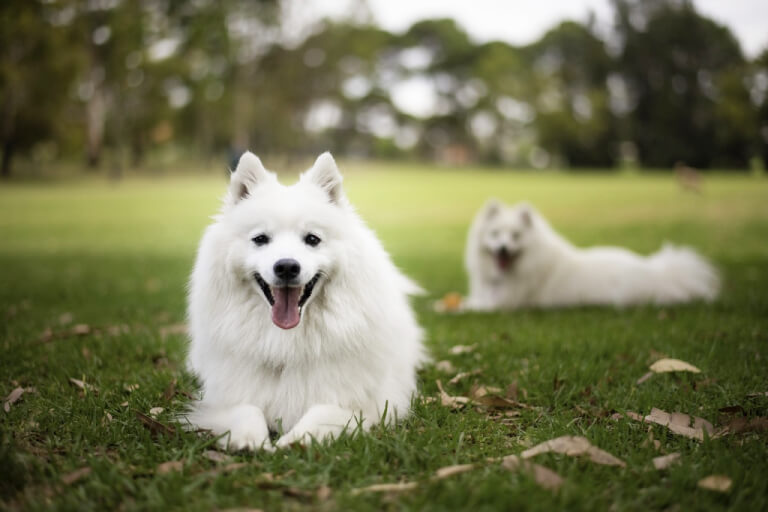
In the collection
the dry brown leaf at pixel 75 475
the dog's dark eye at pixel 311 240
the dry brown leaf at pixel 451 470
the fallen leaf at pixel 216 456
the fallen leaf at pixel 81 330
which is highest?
the dog's dark eye at pixel 311 240

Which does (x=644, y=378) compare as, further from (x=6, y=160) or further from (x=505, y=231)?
(x=6, y=160)

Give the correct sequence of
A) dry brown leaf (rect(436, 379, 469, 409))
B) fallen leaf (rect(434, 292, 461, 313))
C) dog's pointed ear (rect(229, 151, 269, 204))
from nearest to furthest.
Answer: dog's pointed ear (rect(229, 151, 269, 204)) < dry brown leaf (rect(436, 379, 469, 409)) < fallen leaf (rect(434, 292, 461, 313))

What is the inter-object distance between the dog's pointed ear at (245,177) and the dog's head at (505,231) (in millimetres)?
4003

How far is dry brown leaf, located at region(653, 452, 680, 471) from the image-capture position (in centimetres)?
224

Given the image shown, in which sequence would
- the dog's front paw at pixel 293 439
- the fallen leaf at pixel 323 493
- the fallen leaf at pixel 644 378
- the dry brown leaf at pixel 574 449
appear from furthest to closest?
the fallen leaf at pixel 644 378 < the dog's front paw at pixel 293 439 < the dry brown leaf at pixel 574 449 < the fallen leaf at pixel 323 493

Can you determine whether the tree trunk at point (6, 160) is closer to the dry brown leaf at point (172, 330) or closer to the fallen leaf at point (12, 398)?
the dry brown leaf at point (172, 330)

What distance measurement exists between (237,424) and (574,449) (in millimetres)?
1451

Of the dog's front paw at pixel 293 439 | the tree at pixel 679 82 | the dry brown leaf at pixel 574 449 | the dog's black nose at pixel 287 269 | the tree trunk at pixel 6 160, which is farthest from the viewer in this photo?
the tree trunk at pixel 6 160

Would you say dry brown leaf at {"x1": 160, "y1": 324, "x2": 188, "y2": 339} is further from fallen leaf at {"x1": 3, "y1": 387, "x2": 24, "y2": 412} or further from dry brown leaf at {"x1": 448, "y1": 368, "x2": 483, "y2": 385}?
dry brown leaf at {"x1": 448, "y1": 368, "x2": 483, "y2": 385}

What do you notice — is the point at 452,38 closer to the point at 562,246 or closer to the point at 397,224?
the point at 397,224

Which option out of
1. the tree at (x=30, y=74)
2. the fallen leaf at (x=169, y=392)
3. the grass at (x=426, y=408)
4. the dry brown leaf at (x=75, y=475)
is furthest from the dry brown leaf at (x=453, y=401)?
the tree at (x=30, y=74)

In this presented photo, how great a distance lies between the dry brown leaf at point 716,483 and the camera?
2033 millimetres

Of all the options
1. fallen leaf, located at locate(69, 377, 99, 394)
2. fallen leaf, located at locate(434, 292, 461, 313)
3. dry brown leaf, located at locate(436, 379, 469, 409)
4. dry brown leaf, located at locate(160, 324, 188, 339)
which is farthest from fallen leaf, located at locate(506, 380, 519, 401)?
fallen leaf, located at locate(434, 292, 461, 313)

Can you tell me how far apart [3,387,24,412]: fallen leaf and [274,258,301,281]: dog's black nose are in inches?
65.0
